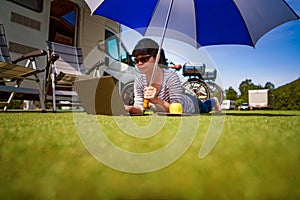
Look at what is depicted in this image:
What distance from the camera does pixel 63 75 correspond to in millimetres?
3066

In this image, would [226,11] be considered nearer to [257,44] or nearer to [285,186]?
[257,44]

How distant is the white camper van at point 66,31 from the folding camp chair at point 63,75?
0.69 metres

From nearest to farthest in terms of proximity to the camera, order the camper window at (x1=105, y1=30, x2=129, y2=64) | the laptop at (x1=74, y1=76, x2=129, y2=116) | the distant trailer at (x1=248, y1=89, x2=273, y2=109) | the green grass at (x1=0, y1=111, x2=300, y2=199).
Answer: the green grass at (x1=0, y1=111, x2=300, y2=199) < the laptop at (x1=74, y1=76, x2=129, y2=116) < the camper window at (x1=105, y1=30, x2=129, y2=64) < the distant trailer at (x1=248, y1=89, x2=273, y2=109)

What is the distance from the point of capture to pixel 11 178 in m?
0.35

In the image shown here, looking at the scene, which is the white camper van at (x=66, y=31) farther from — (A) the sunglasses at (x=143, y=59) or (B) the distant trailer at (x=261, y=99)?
(B) the distant trailer at (x=261, y=99)

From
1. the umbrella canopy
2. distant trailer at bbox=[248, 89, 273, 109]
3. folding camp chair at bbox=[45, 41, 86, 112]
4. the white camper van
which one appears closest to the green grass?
the umbrella canopy

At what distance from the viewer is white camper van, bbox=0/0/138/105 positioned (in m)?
4.22

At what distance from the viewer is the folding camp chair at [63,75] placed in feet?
9.80

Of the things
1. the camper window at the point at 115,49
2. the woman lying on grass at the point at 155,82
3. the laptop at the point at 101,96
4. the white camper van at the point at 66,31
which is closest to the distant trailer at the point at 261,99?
the white camper van at the point at 66,31

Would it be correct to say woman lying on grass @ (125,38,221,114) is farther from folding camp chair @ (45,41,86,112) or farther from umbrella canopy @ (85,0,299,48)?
folding camp chair @ (45,41,86,112)

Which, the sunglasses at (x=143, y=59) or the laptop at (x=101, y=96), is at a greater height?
the sunglasses at (x=143, y=59)

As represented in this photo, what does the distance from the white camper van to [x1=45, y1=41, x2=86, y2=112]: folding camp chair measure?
0.69 meters

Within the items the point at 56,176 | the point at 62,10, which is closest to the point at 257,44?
the point at 56,176

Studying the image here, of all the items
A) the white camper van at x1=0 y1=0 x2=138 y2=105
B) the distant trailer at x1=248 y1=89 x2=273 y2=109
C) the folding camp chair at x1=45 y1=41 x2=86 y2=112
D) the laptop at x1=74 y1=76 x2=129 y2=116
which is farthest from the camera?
the distant trailer at x1=248 y1=89 x2=273 y2=109
